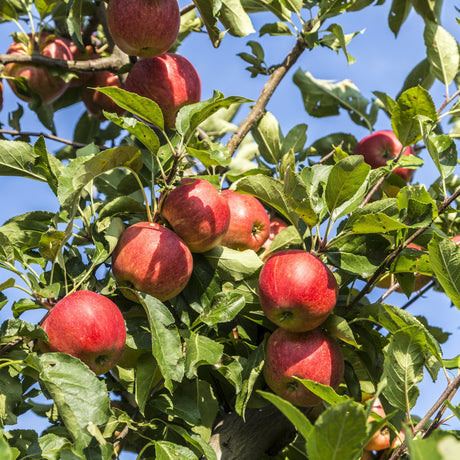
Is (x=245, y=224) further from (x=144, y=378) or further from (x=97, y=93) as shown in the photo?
(x=97, y=93)

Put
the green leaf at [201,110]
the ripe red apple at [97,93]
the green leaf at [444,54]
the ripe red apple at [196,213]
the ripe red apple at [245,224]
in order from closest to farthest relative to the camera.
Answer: the green leaf at [201,110] < the ripe red apple at [196,213] < the ripe red apple at [245,224] < the green leaf at [444,54] < the ripe red apple at [97,93]

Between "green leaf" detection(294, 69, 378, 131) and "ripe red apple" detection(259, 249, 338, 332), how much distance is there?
1.15 meters

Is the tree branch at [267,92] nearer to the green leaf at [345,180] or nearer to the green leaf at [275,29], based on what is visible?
the green leaf at [275,29]

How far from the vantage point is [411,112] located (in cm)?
171

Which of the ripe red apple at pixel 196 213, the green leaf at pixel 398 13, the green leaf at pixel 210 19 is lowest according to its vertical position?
the ripe red apple at pixel 196 213

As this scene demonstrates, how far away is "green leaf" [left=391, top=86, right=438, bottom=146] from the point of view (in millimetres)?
1671

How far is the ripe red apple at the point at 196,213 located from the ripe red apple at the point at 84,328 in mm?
271

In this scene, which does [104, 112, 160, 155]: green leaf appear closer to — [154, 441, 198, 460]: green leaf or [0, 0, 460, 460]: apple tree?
[0, 0, 460, 460]: apple tree

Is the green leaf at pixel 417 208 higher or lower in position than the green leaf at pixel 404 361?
higher

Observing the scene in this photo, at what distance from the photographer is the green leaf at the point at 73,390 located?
1.23 meters

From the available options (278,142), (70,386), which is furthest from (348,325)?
(278,142)

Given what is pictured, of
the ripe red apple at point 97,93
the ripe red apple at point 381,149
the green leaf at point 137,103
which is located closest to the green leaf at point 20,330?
the green leaf at point 137,103

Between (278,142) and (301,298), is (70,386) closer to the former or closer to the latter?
(301,298)

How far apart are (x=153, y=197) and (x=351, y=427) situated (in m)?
0.82
